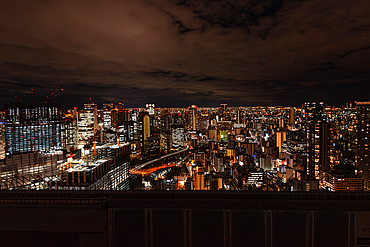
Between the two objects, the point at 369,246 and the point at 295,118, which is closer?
the point at 369,246

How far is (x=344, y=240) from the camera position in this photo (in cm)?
159

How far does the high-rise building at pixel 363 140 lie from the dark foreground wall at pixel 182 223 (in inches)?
710

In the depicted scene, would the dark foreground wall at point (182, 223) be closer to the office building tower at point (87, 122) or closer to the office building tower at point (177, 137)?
the office building tower at point (177, 137)

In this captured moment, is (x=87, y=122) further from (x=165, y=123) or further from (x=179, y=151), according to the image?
(x=179, y=151)

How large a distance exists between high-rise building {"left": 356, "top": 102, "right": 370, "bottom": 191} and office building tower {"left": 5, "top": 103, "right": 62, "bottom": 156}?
3118cm

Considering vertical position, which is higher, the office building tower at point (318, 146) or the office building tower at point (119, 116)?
the office building tower at point (119, 116)

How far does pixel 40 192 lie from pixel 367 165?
20.6 m

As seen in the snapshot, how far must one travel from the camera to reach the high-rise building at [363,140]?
15789 mm

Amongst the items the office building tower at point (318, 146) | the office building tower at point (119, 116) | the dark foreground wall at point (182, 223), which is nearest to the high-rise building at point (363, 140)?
the office building tower at point (318, 146)

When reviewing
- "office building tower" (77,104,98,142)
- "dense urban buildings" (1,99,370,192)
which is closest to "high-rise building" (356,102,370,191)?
"dense urban buildings" (1,99,370,192)

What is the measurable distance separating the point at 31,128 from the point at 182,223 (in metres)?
28.9

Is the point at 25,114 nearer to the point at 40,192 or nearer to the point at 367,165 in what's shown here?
the point at 40,192

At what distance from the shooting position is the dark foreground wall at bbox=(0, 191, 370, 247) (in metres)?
1.59

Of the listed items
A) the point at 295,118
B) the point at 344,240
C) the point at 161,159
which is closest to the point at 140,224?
the point at 344,240
